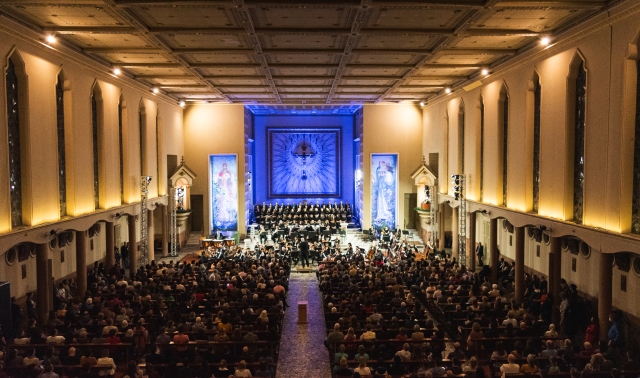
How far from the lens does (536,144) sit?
1942 cm

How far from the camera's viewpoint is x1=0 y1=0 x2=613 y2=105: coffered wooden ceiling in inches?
553

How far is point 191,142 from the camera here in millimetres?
36562

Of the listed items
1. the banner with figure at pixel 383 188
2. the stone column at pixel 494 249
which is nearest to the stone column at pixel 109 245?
the stone column at pixel 494 249

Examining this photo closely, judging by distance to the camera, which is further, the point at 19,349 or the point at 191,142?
the point at 191,142

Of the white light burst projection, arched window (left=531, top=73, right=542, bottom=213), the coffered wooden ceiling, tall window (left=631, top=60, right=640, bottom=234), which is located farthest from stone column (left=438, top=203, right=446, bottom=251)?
tall window (left=631, top=60, right=640, bottom=234)

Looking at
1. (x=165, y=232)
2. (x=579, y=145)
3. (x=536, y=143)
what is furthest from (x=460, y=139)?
(x=165, y=232)

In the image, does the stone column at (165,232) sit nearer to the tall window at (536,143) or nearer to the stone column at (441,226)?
the stone column at (441,226)

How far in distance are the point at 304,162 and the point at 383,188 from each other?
9.11 metres

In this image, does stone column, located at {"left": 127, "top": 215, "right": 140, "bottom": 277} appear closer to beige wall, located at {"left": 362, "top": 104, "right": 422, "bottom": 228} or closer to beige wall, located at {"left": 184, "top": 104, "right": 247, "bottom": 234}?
beige wall, located at {"left": 184, "top": 104, "right": 247, "bottom": 234}

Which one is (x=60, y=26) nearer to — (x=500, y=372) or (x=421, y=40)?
(x=421, y=40)

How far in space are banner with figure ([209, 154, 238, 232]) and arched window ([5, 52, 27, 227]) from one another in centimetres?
2101

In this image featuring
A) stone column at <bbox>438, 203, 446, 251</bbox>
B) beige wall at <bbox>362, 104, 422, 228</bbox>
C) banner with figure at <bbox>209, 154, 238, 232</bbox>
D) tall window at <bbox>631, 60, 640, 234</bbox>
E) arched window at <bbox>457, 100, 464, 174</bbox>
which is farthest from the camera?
beige wall at <bbox>362, 104, 422, 228</bbox>

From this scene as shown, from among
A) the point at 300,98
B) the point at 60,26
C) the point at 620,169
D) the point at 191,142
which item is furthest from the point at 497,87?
the point at 191,142

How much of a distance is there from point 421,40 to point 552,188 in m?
6.94
